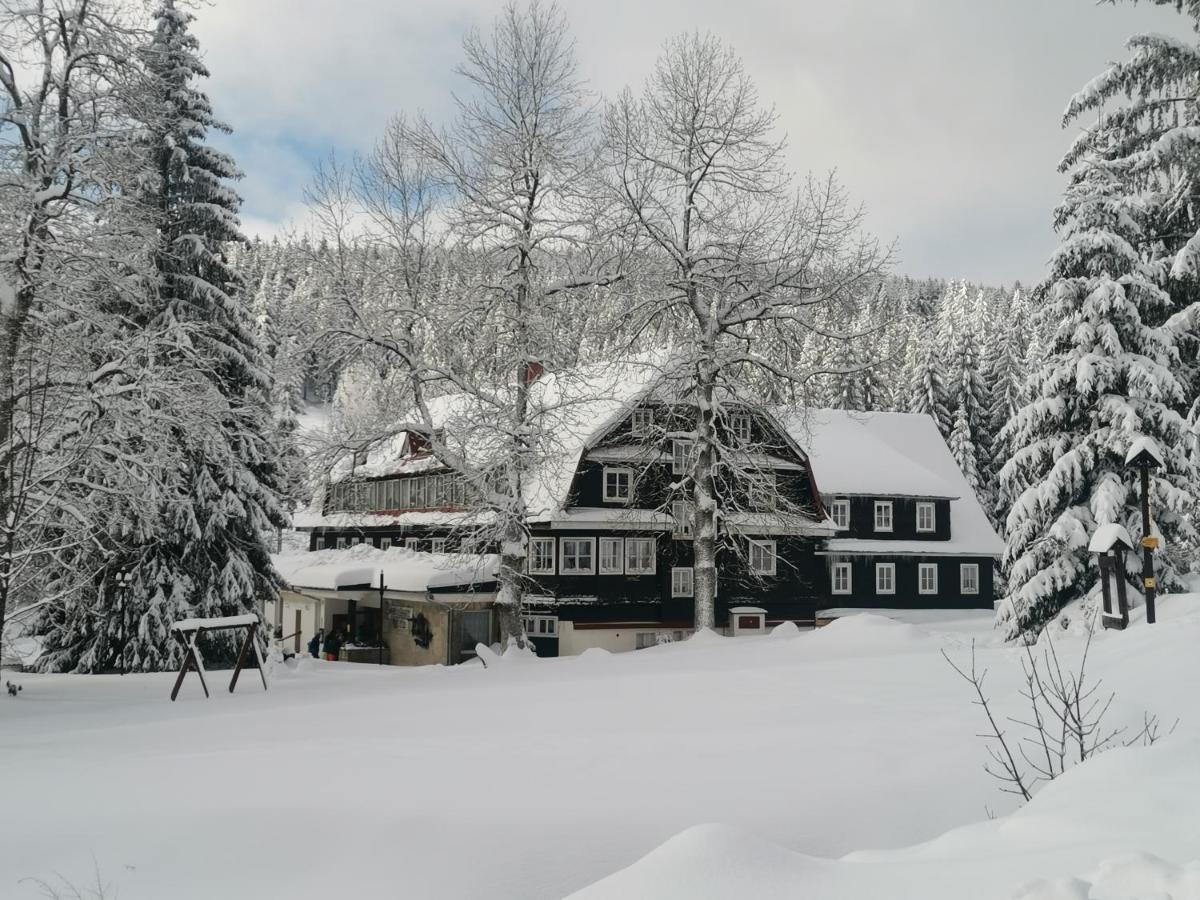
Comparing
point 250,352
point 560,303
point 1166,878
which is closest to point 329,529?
point 250,352

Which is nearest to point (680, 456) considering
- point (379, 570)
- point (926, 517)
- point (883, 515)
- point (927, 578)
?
point (379, 570)

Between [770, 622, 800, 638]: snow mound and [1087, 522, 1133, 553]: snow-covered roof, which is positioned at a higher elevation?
[1087, 522, 1133, 553]: snow-covered roof

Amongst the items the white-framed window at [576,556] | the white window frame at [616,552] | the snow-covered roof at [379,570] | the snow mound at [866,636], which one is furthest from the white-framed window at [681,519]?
the snow mound at [866,636]

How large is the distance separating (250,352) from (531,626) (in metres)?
13.9

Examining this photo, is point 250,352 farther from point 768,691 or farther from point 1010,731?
point 1010,731

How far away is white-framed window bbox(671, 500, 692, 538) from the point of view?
33.2 meters

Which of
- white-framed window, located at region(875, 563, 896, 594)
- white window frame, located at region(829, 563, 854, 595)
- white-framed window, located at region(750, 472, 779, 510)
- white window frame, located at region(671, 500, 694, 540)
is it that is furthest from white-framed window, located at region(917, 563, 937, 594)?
white-framed window, located at region(750, 472, 779, 510)

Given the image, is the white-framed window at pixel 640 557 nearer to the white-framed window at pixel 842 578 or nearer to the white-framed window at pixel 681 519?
the white-framed window at pixel 681 519

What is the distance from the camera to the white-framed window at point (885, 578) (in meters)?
41.5

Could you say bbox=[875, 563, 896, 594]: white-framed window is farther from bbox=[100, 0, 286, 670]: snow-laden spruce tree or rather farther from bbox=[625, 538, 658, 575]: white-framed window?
bbox=[100, 0, 286, 670]: snow-laden spruce tree

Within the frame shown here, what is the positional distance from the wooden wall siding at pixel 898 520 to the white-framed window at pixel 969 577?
1617mm

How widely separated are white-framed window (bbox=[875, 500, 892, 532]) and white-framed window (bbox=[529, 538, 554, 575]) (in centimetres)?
1546

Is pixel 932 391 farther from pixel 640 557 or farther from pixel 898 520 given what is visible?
pixel 640 557

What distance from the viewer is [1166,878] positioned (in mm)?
4062
